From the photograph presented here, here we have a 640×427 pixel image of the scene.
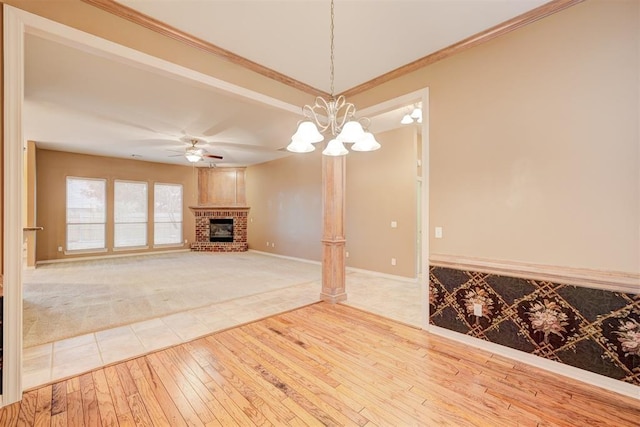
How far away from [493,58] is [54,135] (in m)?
8.08

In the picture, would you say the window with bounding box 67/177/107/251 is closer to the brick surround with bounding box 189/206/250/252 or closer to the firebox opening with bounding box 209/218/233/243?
the brick surround with bounding box 189/206/250/252

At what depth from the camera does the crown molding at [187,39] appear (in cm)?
225

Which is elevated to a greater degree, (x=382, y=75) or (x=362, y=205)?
(x=382, y=75)

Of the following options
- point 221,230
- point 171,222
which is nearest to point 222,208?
point 221,230

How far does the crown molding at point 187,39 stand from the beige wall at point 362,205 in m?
2.62

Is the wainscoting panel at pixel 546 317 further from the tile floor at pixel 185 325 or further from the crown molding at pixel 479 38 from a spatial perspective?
the crown molding at pixel 479 38

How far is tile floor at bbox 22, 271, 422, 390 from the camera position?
2.42 meters

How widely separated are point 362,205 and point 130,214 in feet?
23.9

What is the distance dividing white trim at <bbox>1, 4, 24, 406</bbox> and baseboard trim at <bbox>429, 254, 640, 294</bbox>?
359cm

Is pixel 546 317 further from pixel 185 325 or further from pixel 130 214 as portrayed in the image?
pixel 130 214

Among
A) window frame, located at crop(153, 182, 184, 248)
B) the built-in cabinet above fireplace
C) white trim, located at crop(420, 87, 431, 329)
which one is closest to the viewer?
white trim, located at crop(420, 87, 431, 329)

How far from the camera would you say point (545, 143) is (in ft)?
7.73

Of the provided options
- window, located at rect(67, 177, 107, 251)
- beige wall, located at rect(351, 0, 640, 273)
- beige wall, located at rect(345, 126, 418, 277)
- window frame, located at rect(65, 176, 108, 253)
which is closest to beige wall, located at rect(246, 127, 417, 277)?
beige wall, located at rect(345, 126, 418, 277)

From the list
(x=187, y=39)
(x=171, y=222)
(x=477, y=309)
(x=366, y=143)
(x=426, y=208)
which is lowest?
(x=477, y=309)
